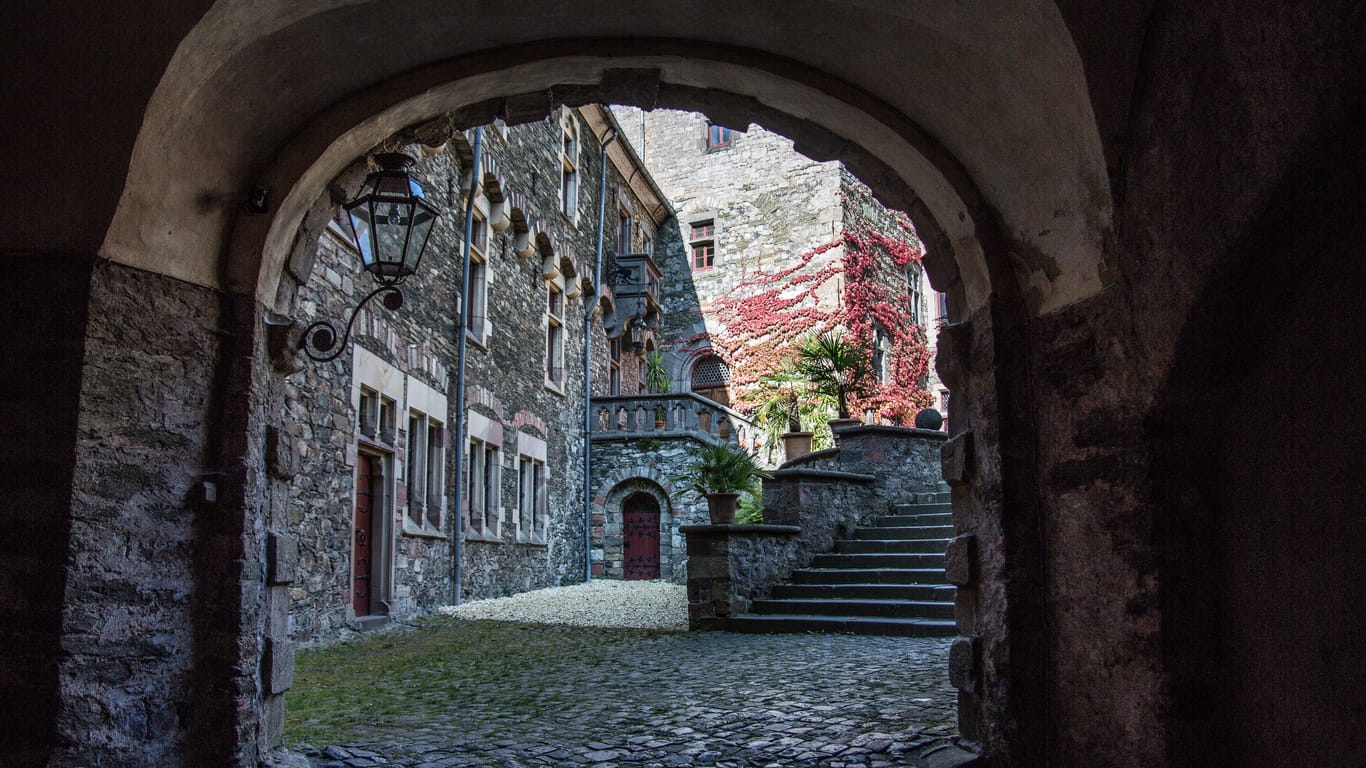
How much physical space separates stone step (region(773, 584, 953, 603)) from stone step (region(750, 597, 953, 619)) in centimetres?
7

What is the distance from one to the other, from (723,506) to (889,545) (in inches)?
79.4

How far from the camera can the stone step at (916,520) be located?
11.6 meters

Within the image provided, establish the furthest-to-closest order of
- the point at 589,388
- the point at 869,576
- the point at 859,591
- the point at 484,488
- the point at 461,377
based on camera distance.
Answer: the point at 589,388, the point at 484,488, the point at 461,377, the point at 869,576, the point at 859,591

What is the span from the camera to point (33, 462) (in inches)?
136

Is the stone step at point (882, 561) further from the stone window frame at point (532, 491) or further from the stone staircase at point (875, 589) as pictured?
the stone window frame at point (532, 491)

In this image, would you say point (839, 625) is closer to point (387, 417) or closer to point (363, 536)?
point (363, 536)

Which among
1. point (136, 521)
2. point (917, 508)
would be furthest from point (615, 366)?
point (136, 521)

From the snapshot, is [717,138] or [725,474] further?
[717,138]

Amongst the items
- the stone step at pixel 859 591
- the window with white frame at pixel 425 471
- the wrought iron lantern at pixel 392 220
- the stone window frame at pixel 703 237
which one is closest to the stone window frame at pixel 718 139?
the stone window frame at pixel 703 237

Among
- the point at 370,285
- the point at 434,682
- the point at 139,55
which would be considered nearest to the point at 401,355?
the point at 370,285

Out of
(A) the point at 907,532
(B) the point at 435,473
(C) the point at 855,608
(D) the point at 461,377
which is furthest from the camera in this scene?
(D) the point at 461,377

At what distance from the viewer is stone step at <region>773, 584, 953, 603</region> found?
9.74 metres

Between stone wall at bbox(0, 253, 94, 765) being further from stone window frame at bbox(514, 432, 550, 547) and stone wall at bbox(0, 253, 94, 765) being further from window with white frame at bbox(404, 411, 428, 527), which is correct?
stone window frame at bbox(514, 432, 550, 547)

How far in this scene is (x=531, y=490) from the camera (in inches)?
646
